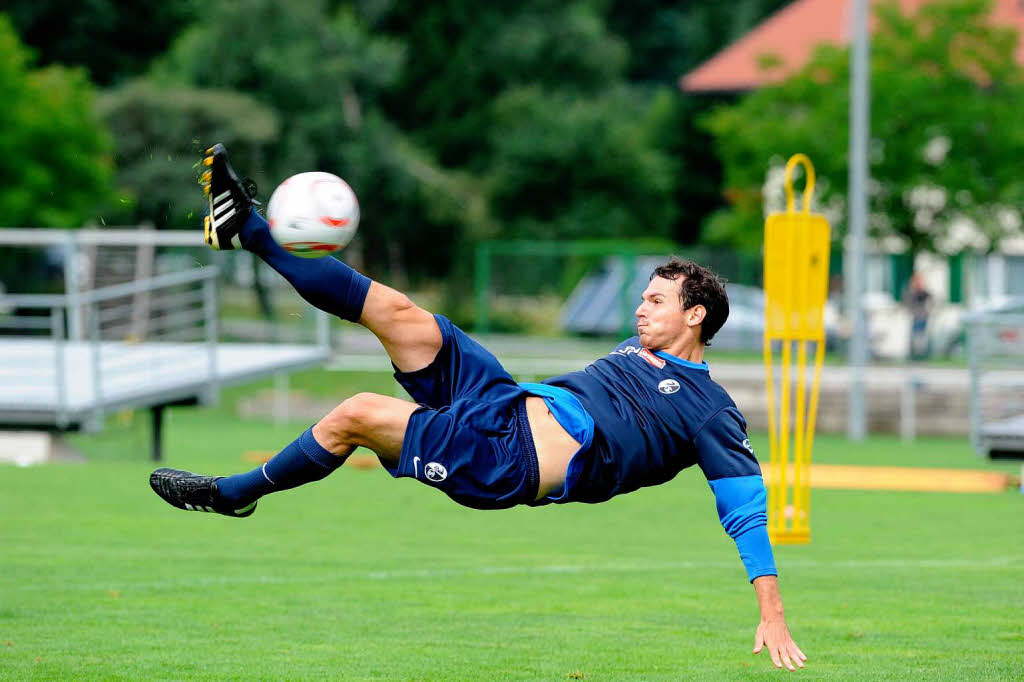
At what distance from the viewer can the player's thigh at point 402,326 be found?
6.49m

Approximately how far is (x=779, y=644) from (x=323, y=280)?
2318 mm

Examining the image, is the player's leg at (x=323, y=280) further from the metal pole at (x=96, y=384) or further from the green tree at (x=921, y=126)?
the green tree at (x=921, y=126)

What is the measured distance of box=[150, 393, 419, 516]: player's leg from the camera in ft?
20.8

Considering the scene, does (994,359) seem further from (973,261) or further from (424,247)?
(424,247)

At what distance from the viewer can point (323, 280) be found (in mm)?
6465

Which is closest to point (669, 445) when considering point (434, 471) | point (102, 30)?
point (434, 471)

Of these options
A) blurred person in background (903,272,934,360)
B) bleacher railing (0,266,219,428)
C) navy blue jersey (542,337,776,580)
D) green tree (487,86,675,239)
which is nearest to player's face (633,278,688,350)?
navy blue jersey (542,337,776,580)

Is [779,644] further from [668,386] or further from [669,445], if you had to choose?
[668,386]

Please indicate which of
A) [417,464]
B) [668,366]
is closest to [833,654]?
[668,366]

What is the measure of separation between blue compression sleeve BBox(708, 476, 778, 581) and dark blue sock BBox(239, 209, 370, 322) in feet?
5.47

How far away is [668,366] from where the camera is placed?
682 centimetres

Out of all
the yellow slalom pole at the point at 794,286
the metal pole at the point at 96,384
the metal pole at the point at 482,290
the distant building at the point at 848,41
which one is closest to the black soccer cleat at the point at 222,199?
the yellow slalom pole at the point at 794,286

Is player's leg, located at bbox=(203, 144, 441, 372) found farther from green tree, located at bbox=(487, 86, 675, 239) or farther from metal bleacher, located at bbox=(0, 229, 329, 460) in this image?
green tree, located at bbox=(487, 86, 675, 239)

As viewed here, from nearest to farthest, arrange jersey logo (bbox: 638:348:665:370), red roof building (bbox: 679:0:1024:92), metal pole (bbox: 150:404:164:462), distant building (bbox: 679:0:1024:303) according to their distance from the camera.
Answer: jersey logo (bbox: 638:348:665:370), metal pole (bbox: 150:404:164:462), distant building (bbox: 679:0:1024:303), red roof building (bbox: 679:0:1024:92)
